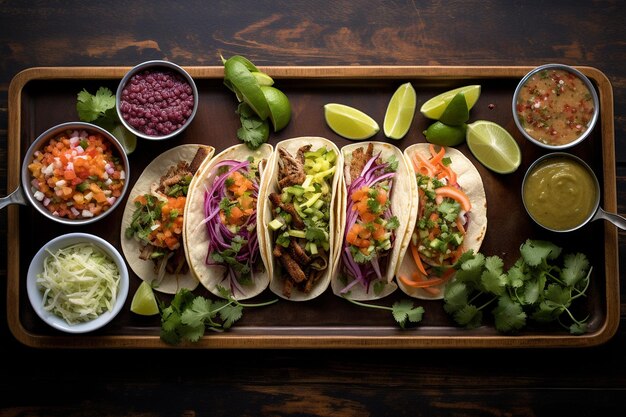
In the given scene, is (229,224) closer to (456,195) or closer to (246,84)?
(246,84)

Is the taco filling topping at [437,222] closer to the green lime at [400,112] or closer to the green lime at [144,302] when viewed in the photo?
the green lime at [400,112]

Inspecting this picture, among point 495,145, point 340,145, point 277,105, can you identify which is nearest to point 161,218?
point 277,105

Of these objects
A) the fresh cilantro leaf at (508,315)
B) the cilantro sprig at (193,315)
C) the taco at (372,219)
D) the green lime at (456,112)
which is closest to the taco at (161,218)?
the cilantro sprig at (193,315)

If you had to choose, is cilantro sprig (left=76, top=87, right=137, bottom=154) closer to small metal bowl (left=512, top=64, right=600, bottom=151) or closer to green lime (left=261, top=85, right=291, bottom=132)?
green lime (left=261, top=85, right=291, bottom=132)

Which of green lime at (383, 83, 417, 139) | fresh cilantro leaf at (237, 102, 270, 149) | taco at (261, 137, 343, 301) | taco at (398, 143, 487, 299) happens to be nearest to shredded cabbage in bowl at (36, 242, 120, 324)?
taco at (261, 137, 343, 301)

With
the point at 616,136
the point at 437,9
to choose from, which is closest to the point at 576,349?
the point at 616,136

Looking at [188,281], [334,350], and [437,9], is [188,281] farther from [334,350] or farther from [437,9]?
[437,9]
